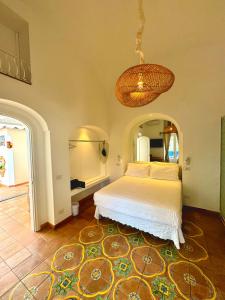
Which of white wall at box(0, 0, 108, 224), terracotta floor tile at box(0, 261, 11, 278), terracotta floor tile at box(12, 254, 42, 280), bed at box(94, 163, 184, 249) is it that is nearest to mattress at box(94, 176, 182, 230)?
bed at box(94, 163, 184, 249)

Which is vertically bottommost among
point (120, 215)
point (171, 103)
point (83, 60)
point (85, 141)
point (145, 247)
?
point (145, 247)

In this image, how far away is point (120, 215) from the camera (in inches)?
96.2

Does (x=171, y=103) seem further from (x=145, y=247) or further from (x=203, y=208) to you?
(x=145, y=247)

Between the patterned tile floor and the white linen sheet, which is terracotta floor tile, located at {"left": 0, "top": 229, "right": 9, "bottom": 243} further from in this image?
the white linen sheet

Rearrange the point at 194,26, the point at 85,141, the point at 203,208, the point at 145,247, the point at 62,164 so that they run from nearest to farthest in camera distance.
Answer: the point at 145,247
the point at 194,26
the point at 62,164
the point at 203,208
the point at 85,141

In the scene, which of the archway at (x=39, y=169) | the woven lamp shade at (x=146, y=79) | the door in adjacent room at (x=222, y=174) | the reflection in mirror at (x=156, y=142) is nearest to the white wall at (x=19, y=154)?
the archway at (x=39, y=169)

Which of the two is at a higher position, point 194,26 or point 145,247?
point 194,26

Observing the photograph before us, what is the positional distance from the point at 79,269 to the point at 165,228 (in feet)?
4.32

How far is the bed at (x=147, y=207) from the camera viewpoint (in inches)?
78.4

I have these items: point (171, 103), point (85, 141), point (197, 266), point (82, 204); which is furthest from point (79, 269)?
point (171, 103)

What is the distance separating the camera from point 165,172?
336cm

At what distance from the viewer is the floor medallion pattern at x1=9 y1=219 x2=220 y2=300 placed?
141 cm

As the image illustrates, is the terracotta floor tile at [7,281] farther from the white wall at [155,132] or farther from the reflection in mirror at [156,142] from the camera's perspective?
the white wall at [155,132]

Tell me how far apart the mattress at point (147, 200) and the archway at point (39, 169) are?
0.95 m
